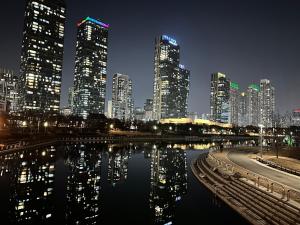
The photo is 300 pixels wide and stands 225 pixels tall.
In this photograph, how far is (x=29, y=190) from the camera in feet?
72.5

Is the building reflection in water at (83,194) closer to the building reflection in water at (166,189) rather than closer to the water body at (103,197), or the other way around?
the water body at (103,197)

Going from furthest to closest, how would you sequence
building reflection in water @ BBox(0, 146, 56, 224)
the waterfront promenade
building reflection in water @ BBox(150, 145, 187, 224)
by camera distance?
building reflection in water @ BBox(150, 145, 187, 224) < building reflection in water @ BBox(0, 146, 56, 224) < the waterfront promenade

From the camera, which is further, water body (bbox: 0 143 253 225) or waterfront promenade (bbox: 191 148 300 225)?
water body (bbox: 0 143 253 225)

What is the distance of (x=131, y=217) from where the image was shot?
17438mm

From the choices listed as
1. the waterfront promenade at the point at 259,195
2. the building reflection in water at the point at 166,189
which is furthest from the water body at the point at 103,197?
the waterfront promenade at the point at 259,195

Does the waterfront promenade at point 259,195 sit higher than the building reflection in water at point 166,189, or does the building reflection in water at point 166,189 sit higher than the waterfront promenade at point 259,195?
the waterfront promenade at point 259,195

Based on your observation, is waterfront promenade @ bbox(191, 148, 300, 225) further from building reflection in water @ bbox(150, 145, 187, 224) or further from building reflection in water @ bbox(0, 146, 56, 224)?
building reflection in water @ bbox(0, 146, 56, 224)

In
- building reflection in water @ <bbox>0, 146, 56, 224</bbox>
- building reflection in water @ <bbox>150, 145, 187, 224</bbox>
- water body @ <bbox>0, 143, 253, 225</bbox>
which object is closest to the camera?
building reflection in water @ <bbox>0, 146, 56, 224</bbox>

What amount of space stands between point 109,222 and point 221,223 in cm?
721

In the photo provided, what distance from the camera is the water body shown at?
17.0m

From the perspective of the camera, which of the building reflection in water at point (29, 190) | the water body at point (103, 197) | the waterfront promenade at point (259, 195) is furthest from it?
the water body at point (103, 197)

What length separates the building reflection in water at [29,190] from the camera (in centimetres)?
1653

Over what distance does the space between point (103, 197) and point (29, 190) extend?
6.51 m

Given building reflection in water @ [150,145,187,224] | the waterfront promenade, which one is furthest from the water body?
the waterfront promenade
